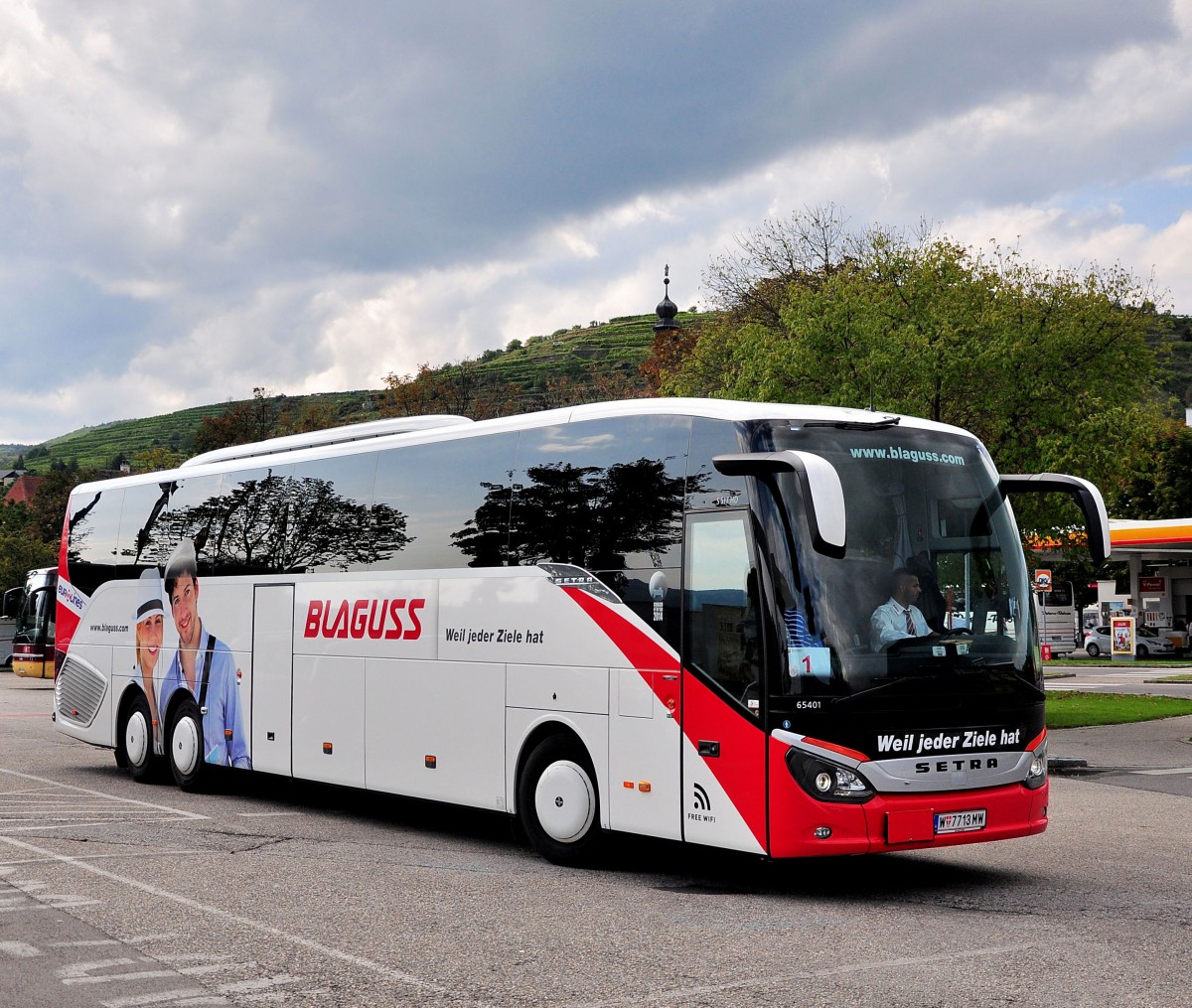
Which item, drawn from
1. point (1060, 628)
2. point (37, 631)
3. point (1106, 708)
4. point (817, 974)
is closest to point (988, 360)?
point (1106, 708)

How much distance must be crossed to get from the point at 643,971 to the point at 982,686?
3528 millimetres

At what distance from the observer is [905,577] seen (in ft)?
30.6

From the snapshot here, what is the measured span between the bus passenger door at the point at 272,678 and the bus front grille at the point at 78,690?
13.2 feet

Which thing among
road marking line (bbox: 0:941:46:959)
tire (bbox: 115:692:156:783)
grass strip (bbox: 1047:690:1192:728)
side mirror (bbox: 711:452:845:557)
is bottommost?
grass strip (bbox: 1047:690:1192:728)

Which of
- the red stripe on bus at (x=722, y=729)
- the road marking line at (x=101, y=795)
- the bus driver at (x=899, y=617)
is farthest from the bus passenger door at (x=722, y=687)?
the road marking line at (x=101, y=795)

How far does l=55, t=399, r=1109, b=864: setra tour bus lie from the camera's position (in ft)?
29.5

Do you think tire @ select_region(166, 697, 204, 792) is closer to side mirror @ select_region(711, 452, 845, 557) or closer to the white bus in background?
side mirror @ select_region(711, 452, 845, 557)

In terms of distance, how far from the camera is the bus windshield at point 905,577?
29.5ft

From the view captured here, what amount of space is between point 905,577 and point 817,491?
1334 millimetres

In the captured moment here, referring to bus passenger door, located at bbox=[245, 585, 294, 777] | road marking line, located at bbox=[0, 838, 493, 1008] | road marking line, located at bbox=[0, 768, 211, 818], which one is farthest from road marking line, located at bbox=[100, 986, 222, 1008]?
bus passenger door, located at bbox=[245, 585, 294, 777]

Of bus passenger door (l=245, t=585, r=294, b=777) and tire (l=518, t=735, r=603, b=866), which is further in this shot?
bus passenger door (l=245, t=585, r=294, b=777)

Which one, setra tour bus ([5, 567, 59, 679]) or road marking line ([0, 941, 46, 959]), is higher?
setra tour bus ([5, 567, 59, 679])

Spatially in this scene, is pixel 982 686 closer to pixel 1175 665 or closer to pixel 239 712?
pixel 239 712

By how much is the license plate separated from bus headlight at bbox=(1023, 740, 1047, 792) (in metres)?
0.58
